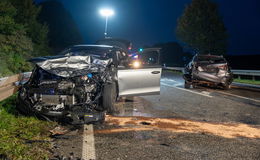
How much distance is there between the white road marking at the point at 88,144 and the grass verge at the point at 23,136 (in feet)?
1.57

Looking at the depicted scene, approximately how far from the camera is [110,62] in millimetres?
5824

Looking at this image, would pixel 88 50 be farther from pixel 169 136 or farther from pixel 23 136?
pixel 169 136

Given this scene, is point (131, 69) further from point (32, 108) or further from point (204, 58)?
point (204, 58)

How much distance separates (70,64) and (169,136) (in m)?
2.40

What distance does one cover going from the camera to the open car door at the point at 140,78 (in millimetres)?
6438

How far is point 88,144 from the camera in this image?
3953mm

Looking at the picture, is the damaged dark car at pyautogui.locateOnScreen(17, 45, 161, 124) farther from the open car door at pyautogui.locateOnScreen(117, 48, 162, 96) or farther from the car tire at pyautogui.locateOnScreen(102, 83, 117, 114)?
the open car door at pyautogui.locateOnScreen(117, 48, 162, 96)

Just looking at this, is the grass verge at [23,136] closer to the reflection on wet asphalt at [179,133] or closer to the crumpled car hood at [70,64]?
the reflection on wet asphalt at [179,133]

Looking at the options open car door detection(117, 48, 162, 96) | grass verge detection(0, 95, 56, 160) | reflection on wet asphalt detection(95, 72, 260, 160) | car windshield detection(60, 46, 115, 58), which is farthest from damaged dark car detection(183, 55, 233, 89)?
grass verge detection(0, 95, 56, 160)

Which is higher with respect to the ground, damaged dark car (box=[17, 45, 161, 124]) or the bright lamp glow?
the bright lamp glow

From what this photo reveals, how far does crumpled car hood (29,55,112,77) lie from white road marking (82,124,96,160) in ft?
3.64

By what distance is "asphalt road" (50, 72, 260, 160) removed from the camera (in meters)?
3.66

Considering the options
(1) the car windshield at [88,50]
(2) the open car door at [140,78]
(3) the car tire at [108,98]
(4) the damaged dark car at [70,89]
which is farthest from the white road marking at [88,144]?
(1) the car windshield at [88,50]

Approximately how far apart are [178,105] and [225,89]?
5116 millimetres
